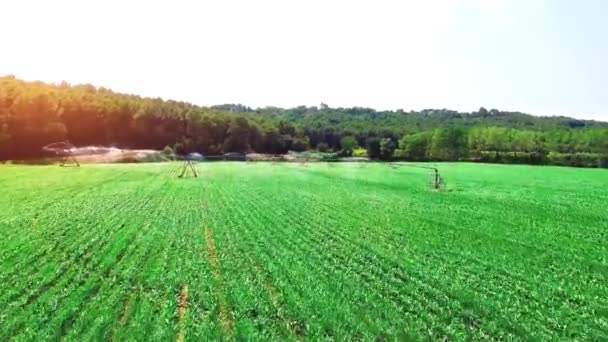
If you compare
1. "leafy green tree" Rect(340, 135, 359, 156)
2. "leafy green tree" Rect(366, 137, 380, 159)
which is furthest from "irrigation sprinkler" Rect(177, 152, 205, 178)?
"leafy green tree" Rect(366, 137, 380, 159)

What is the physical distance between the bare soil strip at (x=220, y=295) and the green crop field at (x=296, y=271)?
46 millimetres

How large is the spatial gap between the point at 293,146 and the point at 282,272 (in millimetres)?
119117

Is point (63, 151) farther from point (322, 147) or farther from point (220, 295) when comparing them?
point (220, 295)

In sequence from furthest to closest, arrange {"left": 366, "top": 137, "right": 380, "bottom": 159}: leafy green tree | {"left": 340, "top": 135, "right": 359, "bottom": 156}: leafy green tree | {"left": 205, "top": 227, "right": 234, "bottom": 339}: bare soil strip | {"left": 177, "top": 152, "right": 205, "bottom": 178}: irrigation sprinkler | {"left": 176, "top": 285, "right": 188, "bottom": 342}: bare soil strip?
{"left": 340, "top": 135, "right": 359, "bottom": 156}: leafy green tree
{"left": 366, "top": 137, "right": 380, "bottom": 159}: leafy green tree
{"left": 177, "top": 152, "right": 205, "bottom": 178}: irrigation sprinkler
{"left": 205, "top": 227, "right": 234, "bottom": 339}: bare soil strip
{"left": 176, "top": 285, "right": 188, "bottom": 342}: bare soil strip

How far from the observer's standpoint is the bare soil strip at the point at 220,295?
12.3 meters

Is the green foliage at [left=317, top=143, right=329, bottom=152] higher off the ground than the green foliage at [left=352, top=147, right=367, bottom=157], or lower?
higher

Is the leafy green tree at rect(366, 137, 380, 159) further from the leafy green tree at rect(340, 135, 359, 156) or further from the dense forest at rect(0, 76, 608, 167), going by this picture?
A: the leafy green tree at rect(340, 135, 359, 156)

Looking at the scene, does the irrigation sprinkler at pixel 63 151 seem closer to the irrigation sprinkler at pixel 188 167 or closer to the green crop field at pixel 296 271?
the irrigation sprinkler at pixel 188 167

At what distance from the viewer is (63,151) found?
80.6m

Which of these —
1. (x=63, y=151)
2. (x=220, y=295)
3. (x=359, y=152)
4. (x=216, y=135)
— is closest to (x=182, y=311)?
(x=220, y=295)

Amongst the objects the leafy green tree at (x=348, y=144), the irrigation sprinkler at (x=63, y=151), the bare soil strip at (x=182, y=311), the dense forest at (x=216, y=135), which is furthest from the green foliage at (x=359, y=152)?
the bare soil strip at (x=182, y=311)

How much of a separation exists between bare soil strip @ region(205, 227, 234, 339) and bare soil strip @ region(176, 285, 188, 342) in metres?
0.88

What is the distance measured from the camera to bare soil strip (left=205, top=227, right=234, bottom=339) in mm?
12258

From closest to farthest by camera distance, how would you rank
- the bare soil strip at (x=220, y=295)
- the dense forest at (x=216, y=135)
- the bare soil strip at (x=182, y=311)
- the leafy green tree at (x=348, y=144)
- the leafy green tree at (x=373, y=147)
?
the bare soil strip at (x=182, y=311)
the bare soil strip at (x=220, y=295)
the dense forest at (x=216, y=135)
the leafy green tree at (x=373, y=147)
the leafy green tree at (x=348, y=144)
